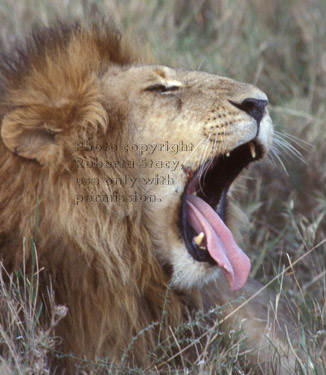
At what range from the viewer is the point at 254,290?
3578mm

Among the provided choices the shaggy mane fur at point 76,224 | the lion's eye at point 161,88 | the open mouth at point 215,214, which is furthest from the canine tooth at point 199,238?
the lion's eye at point 161,88

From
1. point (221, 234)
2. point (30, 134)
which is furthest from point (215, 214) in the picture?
point (30, 134)

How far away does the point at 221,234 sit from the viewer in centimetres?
303

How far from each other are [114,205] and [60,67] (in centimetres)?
62

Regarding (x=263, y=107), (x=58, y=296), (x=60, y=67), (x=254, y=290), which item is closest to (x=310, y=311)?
(x=254, y=290)

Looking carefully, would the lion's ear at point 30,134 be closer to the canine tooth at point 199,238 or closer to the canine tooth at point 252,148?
the canine tooth at point 199,238

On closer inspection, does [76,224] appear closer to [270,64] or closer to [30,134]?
[30,134]

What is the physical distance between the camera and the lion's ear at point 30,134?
2.70 metres

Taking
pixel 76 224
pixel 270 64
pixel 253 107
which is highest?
pixel 253 107

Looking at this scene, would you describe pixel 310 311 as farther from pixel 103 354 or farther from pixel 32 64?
pixel 32 64

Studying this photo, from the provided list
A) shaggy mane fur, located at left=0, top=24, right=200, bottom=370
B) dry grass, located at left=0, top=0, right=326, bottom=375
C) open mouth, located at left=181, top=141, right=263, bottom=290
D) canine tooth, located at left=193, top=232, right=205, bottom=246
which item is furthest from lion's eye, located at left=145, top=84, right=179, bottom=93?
dry grass, located at left=0, top=0, right=326, bottom=375

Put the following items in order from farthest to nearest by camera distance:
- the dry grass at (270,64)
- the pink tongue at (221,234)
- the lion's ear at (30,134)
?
the dry grass at (270,64)
the pink tongue at (221,234)
the lion's ear at (30,134)

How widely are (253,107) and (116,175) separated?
1.98ft

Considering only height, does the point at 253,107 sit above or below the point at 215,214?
above
